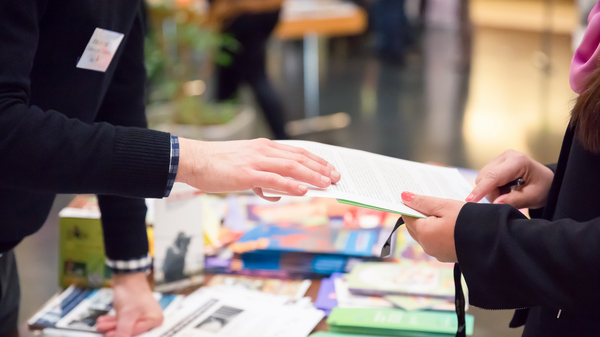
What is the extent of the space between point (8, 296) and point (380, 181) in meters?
0.76

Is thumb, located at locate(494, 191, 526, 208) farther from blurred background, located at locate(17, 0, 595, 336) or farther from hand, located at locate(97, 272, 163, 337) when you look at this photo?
hand, located at locate(97, 272, 163, 337)

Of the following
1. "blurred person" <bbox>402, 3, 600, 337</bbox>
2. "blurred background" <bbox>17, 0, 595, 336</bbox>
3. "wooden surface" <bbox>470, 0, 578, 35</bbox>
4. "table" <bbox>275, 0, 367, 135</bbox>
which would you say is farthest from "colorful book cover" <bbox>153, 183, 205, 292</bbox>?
"wooden surface" <bbox>470, 0, 578, 35</bbox>

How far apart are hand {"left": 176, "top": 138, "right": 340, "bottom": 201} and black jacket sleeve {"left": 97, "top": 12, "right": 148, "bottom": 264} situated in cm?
33

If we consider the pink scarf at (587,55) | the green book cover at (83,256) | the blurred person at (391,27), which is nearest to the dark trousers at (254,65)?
the green book cover at (83,256)

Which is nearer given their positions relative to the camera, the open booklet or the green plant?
the open booklet

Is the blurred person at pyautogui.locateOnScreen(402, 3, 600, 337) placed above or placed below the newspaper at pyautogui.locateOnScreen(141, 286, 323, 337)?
above

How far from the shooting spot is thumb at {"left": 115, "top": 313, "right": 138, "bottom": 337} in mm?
1006

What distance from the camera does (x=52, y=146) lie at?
0.77 metres

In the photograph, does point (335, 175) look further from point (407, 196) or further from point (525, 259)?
point (525, 259)

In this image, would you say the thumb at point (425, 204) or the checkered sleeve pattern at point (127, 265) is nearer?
the thumb at point (425, 204)

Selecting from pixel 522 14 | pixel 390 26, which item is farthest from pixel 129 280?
pixel 522 14

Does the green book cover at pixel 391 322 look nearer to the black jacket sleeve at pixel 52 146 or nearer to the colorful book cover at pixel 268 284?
the colorful book cover at pixel 268 284

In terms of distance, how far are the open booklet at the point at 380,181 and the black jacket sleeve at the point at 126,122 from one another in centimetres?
40

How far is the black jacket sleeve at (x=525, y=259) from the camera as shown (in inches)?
27.6
